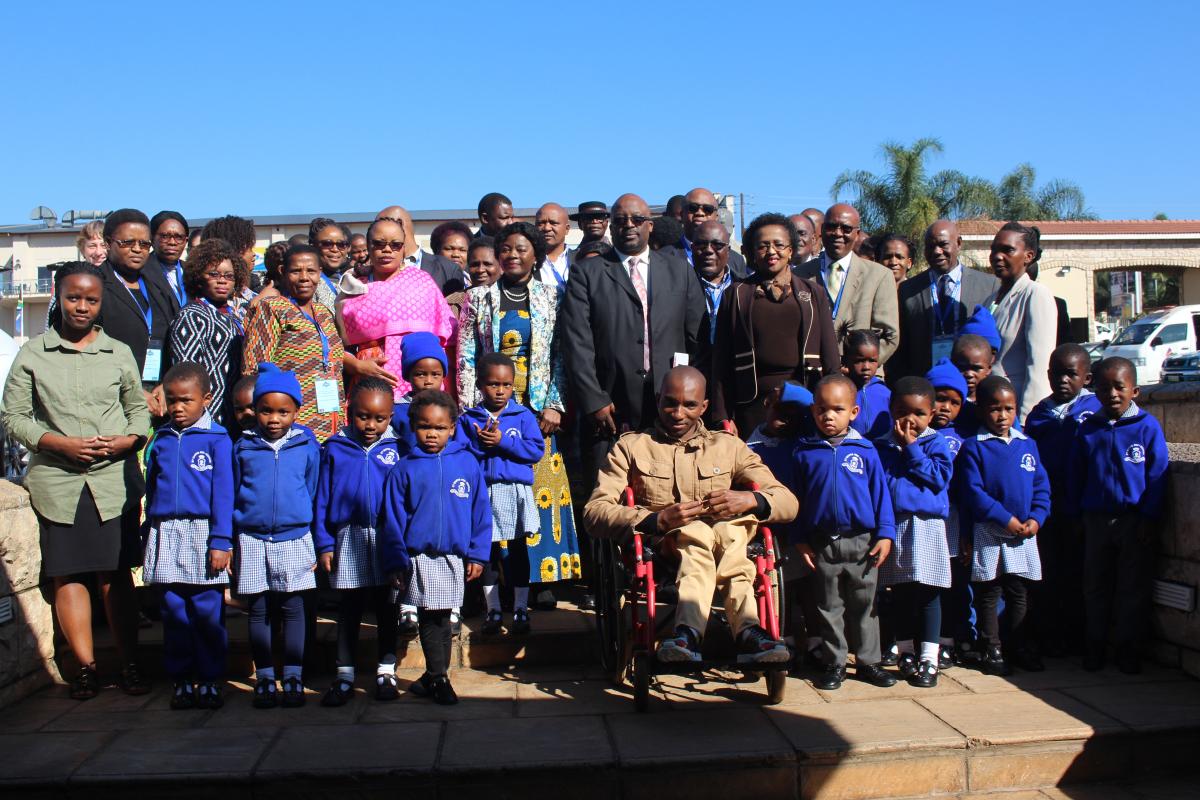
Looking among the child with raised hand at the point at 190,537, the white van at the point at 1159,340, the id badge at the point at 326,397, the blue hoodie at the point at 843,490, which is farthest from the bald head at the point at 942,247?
the white van at the point at 1159,340

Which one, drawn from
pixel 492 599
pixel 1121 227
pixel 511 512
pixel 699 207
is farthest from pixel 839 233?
pixel 1121 227

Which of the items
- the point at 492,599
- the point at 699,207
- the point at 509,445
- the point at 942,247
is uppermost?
the point at 699,207

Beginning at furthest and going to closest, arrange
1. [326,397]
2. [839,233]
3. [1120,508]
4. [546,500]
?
[839,233] → [546,500] → [326,397] → [1120,508]

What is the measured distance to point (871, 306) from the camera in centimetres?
614

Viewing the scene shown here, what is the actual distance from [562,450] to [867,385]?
181cm

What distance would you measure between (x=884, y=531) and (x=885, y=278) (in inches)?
72.3

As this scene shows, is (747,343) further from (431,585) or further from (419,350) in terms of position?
(431,585)

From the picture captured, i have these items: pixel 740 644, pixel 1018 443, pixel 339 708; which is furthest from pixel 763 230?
pixel 339 708

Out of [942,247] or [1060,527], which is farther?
[942,247]

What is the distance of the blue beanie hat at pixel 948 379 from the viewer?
5367mm

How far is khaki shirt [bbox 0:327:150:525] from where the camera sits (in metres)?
4.96

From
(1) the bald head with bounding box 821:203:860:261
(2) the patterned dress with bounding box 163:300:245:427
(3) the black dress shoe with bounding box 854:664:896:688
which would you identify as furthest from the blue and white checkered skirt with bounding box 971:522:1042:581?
(2) the patterned dress with bounding box 163:300:245:427

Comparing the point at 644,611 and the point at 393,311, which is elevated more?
the point at 393,311

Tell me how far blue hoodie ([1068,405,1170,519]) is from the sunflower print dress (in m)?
2.79
